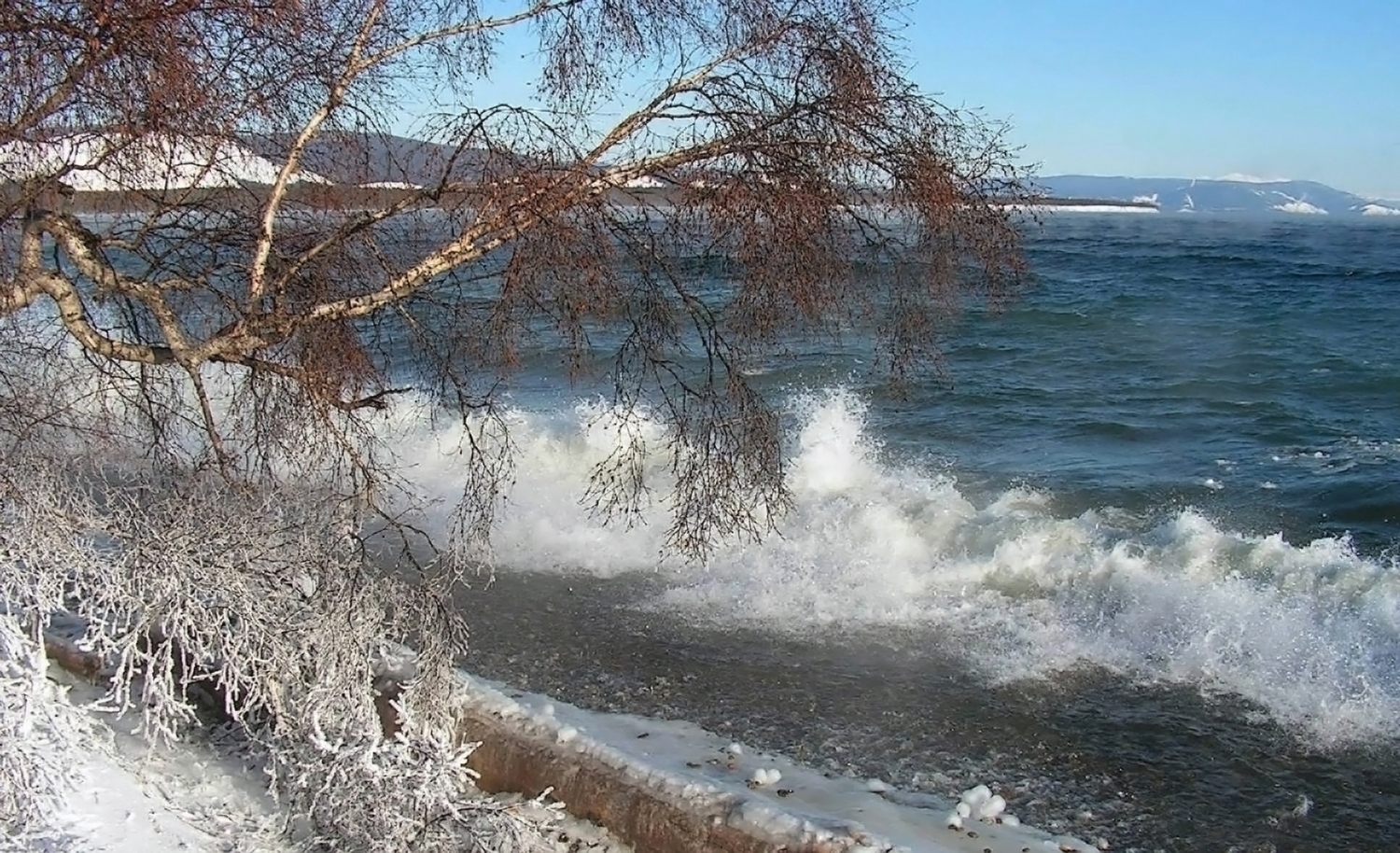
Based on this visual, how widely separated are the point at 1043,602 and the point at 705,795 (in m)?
5.87

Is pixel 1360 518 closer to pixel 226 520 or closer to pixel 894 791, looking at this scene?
pixel 894 791

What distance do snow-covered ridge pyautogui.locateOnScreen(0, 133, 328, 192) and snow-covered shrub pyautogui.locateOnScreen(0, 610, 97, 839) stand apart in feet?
6.50

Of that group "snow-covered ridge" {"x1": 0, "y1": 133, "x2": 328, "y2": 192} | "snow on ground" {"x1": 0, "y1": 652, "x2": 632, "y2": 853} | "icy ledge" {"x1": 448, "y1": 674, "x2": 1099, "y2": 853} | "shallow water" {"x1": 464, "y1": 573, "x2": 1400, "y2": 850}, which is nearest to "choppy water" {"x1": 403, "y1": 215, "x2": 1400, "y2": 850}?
"shallow water" {"x1": 464, "y1": 573, "x2": 1400, "y2": 850}

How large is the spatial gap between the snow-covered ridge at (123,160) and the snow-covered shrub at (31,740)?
1982 millimetres

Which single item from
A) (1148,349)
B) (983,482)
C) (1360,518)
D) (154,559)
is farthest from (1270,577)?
(1148,349)

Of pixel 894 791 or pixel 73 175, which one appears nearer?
pixel 73 175

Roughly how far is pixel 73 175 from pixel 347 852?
305 centimetres

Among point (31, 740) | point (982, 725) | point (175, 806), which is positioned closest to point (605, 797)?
point (175, 806)

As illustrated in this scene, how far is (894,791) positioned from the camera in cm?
643

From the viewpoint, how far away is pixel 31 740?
4.60 meters

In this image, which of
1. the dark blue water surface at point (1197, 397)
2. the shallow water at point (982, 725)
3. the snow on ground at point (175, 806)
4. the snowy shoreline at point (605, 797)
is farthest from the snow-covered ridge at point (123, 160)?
the shallow water at point (982, 725)

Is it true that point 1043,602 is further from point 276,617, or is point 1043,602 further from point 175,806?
point 175,806

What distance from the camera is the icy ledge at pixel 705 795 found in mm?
5172

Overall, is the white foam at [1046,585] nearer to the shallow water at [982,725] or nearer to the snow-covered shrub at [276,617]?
the shallow water at [982,725]
